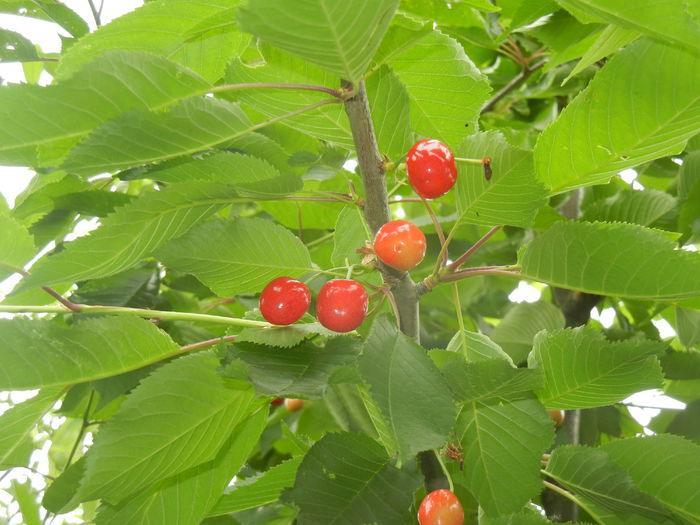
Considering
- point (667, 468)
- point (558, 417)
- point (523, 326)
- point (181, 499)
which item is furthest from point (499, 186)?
point (558, 417)

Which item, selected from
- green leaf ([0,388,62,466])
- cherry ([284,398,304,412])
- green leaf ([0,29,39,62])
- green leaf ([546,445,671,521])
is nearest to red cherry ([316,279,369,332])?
green leaf ([546,445,671,521])

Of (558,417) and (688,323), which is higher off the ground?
(688,323)

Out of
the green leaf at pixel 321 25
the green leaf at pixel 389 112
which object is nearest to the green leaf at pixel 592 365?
the green leaf at pixel 389 112

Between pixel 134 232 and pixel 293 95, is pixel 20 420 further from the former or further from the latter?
pixel 293 95

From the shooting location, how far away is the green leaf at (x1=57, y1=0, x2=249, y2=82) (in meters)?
Result: 0.76

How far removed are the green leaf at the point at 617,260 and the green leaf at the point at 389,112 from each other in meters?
0.20

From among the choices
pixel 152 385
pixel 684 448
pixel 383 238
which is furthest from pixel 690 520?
pixel 152 385

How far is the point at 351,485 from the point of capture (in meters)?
0.79

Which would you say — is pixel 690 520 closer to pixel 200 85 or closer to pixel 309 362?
pixel 309 362

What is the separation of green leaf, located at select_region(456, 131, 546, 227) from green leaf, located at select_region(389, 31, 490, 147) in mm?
153

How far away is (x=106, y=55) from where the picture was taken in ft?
2.10

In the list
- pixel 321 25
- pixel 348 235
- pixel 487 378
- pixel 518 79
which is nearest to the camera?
pixel 321 25

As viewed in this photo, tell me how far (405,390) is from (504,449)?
25cm

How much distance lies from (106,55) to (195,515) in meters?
0.54
